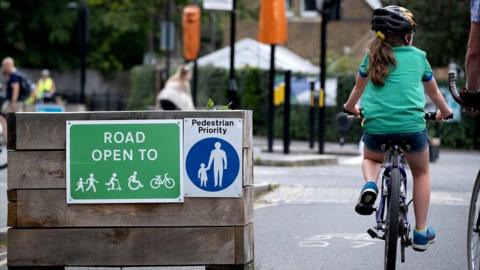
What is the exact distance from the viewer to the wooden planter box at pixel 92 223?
22.7 ft

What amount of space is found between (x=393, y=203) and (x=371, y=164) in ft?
2.12

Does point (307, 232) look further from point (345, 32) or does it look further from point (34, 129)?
point (345, 32)

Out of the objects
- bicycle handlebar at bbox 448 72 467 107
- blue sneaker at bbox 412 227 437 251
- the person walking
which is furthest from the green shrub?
bicycle handlebar at bbox 448 72 467 107

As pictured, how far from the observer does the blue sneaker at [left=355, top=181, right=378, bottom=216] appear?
692cm

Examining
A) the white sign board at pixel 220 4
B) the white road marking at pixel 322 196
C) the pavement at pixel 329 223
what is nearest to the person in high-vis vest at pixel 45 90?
the white sign board at pixel 220 4

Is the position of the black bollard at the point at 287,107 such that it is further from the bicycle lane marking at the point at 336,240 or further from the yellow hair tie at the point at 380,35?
the yellow hair tie at the point at 380,35

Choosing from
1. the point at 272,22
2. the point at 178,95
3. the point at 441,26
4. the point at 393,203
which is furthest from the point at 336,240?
the point at 441,26

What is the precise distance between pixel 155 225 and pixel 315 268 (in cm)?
161

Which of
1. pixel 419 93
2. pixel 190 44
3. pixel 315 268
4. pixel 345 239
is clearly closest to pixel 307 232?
pixel 345 239

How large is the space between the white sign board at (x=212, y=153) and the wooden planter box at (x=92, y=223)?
0.06 meters

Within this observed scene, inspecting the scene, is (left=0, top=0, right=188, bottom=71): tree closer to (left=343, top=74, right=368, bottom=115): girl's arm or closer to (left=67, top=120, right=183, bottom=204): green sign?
(left=343, top=74, right=368, bottom=115): girl's arm

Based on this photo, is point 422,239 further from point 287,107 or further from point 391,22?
point 287,107

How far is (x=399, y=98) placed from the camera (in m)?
7.00

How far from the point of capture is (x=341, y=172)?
1841 cm
